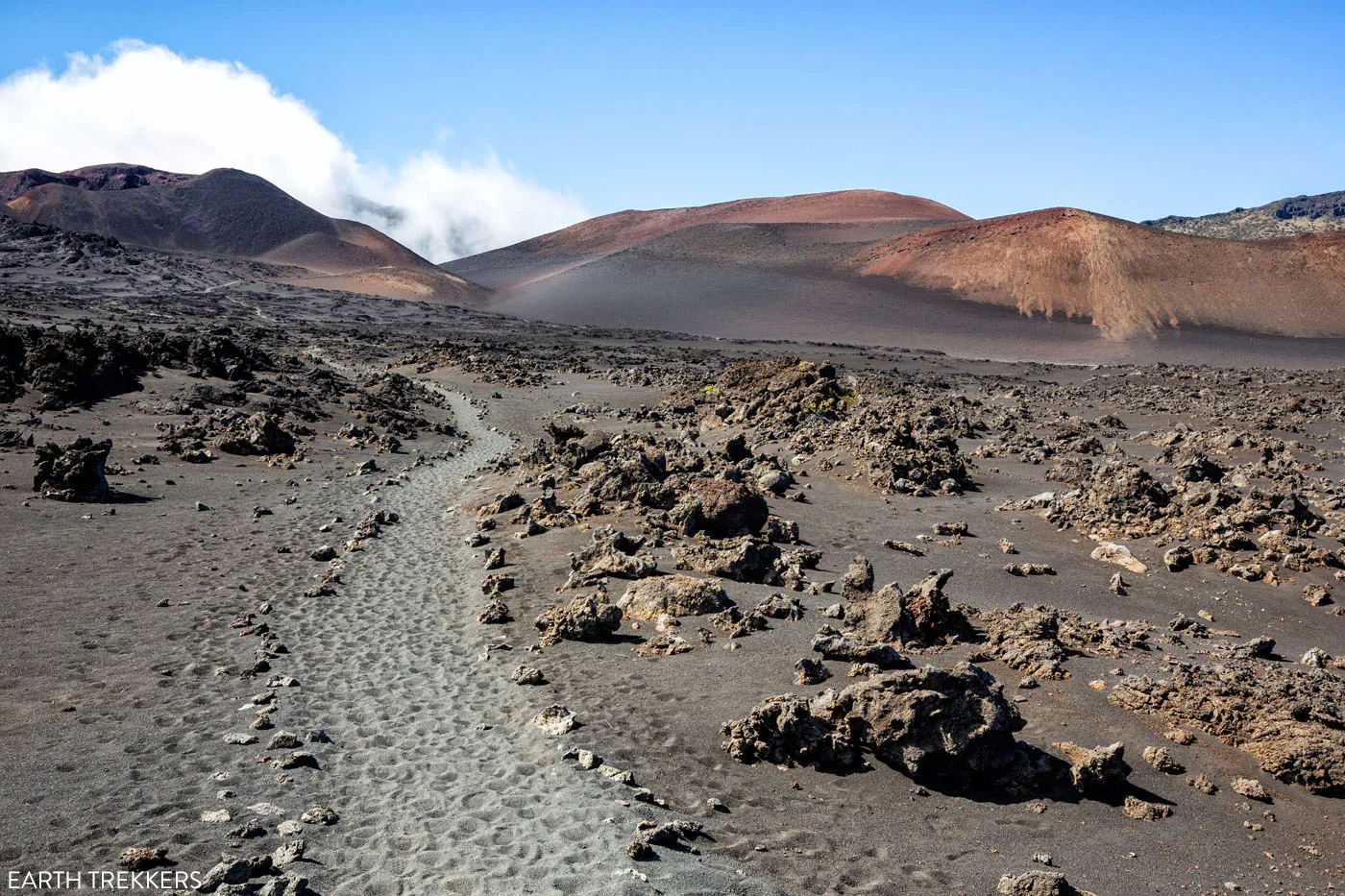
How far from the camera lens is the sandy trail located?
4.11 metres

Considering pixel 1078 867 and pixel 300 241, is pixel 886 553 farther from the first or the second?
pixel 300 241

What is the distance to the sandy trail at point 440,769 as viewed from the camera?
411 cm

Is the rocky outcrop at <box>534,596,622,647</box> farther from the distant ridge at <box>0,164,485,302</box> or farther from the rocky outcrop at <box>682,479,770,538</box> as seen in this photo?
the distant ridge at <box>0,164,485,302</box>

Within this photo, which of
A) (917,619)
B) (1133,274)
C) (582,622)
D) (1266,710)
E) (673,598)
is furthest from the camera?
(1133,274)

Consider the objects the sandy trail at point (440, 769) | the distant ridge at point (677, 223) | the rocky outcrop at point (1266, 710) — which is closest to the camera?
the sandy trail at point (440, 769)

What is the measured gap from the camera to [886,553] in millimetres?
9836

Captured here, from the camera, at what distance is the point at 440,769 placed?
17.4 ft

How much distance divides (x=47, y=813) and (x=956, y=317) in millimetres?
62731

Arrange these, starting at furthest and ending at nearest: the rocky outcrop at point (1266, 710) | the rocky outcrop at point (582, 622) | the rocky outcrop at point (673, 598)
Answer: the rocky outcrop at point (673, 598) < the rocky outcrop at point (582, 622) < the rocky outcrop at point (1266, 710)

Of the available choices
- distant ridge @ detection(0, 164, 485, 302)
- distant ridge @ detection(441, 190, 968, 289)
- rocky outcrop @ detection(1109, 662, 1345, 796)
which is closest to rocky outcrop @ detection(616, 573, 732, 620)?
rocky outcrop @ detection(1109, 662, 1345, 796)

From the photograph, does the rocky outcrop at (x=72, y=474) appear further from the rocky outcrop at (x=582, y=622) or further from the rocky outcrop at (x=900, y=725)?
the rocky outcrop at (x=900, y=725)

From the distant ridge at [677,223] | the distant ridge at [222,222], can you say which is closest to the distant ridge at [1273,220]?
the distant ridge at [677,223]

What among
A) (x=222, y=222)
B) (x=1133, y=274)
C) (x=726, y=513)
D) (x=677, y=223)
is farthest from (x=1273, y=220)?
(x=222, y=222)

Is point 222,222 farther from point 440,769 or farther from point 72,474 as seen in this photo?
point 440,769
